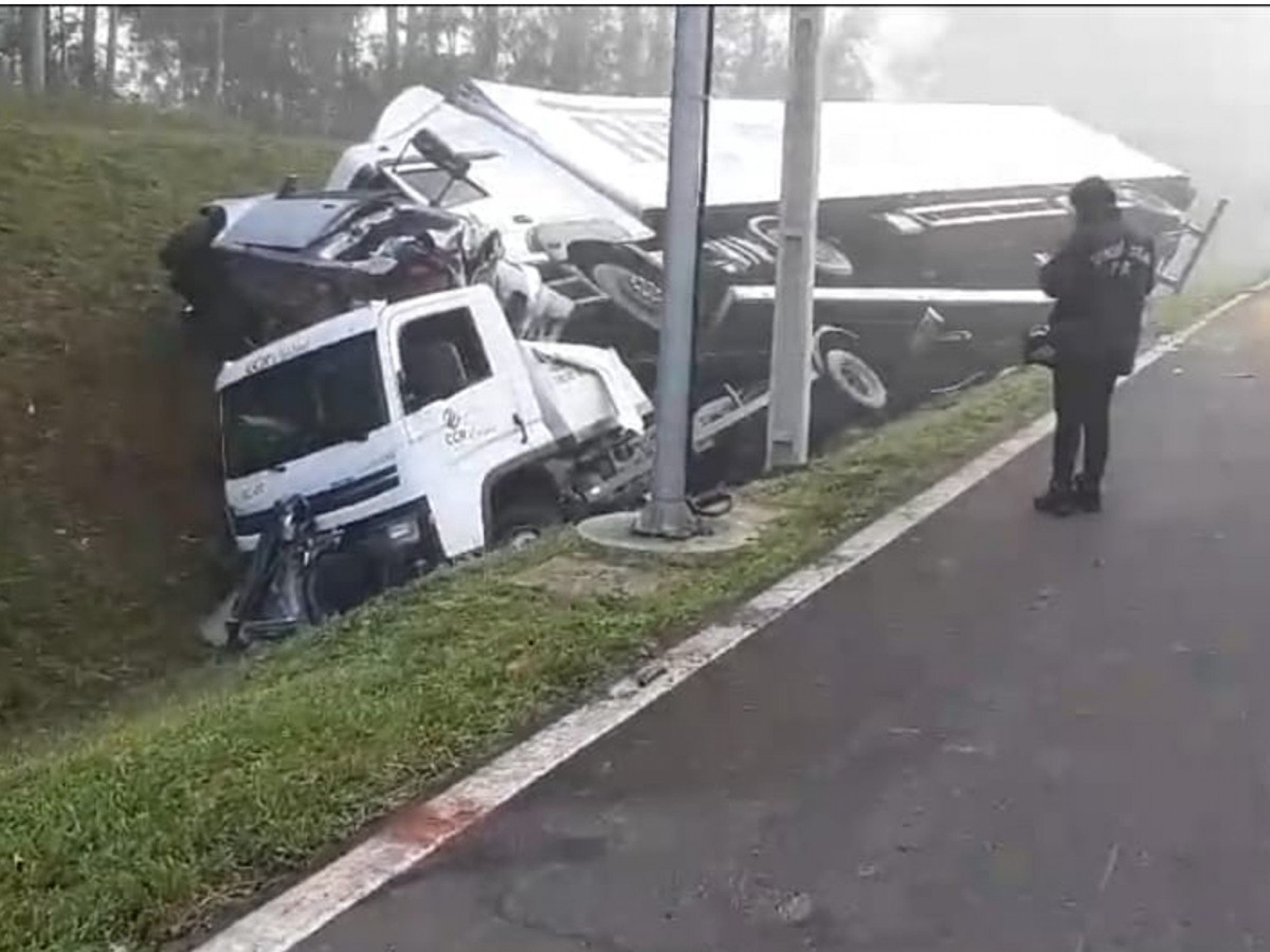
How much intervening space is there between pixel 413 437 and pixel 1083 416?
3.79 m

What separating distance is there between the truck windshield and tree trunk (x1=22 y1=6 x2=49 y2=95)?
36.3 ft

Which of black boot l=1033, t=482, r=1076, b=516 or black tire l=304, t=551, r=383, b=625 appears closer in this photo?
black boot l=1033, t=482, r=1076, b=516

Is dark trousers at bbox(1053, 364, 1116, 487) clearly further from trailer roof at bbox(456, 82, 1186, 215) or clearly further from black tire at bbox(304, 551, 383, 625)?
trailer roof at bbox(456, 82, 1186, 215)

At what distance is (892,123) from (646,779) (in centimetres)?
1530

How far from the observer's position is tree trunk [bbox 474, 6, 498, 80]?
31.8 m

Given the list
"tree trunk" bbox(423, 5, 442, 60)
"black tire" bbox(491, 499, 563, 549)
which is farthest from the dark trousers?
"tree trunk" bbox(423, 5, 442, 60)

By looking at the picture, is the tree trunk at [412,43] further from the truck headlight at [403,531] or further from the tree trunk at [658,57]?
the truck headlight at [403,531]

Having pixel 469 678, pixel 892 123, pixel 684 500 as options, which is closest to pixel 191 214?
pixel 892 123

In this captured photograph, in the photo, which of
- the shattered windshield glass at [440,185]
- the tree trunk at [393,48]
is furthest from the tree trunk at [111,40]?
the shattered windshield glass at [440,185]

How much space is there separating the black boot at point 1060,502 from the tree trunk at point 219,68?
21.1m

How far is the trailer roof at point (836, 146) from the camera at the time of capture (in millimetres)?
14938

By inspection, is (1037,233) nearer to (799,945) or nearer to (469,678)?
(469,678)

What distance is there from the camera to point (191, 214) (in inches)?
A: 623

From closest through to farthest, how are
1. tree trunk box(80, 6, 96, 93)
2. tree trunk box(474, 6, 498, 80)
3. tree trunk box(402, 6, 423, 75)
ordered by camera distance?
1. tree trunk box(80, 6, 96, 93)
2. tree trunk box(402, 6, 423, 75)
3. tree trunk box(474, 6, 498, 80)
